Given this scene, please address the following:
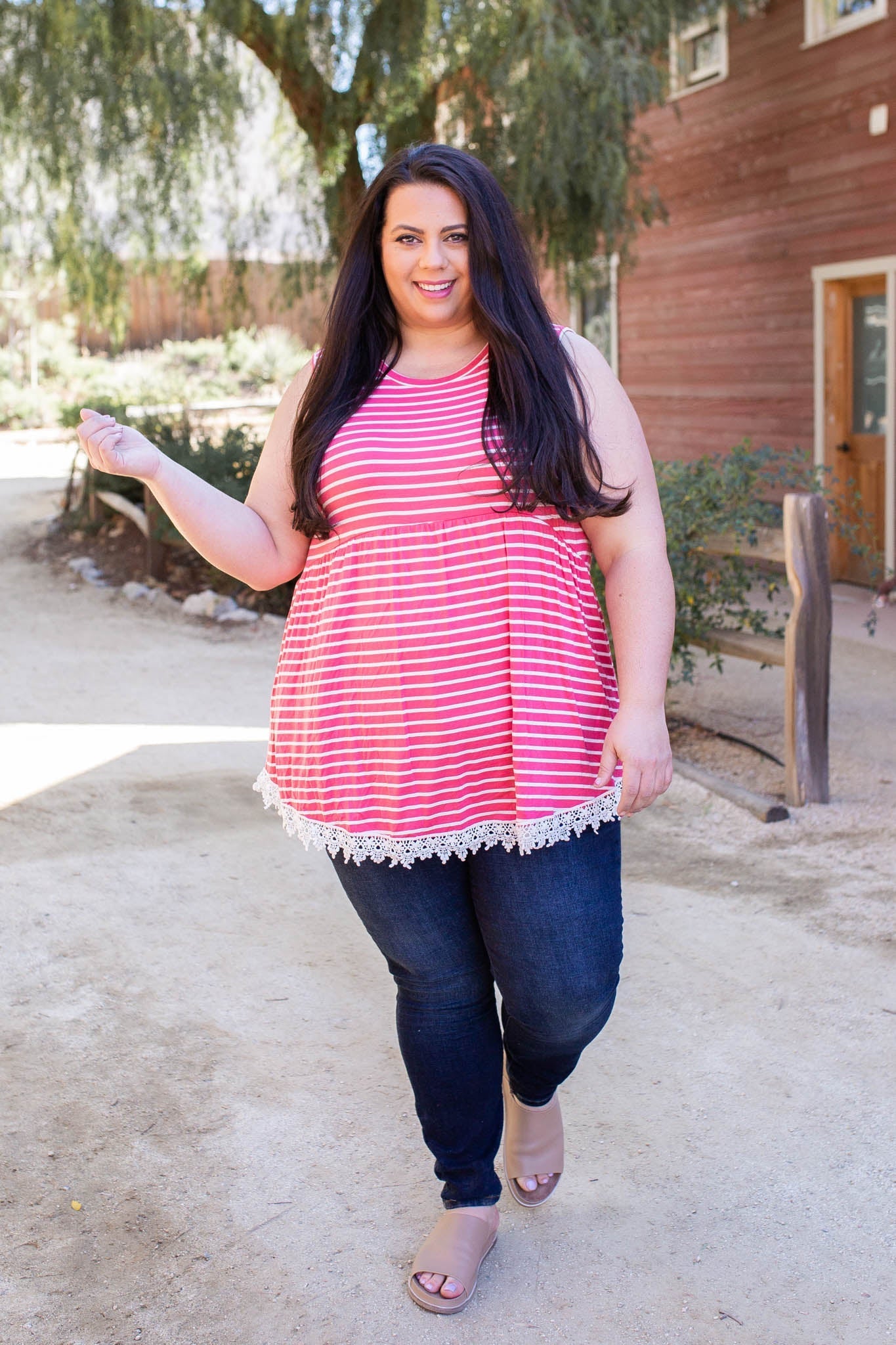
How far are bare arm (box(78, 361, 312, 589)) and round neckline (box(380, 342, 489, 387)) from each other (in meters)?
0.18

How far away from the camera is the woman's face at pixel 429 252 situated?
1.89 meters

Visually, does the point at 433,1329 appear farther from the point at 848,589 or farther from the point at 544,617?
the point at 848,589

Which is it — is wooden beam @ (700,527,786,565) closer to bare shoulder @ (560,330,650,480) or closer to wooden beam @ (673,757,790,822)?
wooden beam @ (673,757,790,822)

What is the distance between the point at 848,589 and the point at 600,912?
794 centimetres

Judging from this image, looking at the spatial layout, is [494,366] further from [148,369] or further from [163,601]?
[148,369]

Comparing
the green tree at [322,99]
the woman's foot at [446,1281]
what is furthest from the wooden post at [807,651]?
the green tree at [322,99]

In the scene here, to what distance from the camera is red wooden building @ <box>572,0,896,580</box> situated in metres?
8.79

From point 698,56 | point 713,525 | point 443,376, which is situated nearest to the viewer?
point 443,376

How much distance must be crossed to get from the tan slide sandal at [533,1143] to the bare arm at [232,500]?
38.1 inches

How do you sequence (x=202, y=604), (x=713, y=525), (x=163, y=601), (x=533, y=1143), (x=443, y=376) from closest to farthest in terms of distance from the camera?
1. (x=443, y=376)
2. (x=533, y=1143)
3. (x=713, y=525)
4. (x=202, y=604)
5. (x=163, y=601)

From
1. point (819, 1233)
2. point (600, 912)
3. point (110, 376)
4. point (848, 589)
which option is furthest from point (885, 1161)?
point (110, 376)

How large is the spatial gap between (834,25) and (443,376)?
8.42 m

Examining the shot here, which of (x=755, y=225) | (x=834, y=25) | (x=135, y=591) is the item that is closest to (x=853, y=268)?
(x=755, y=225)

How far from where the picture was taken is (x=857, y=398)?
934 cm
